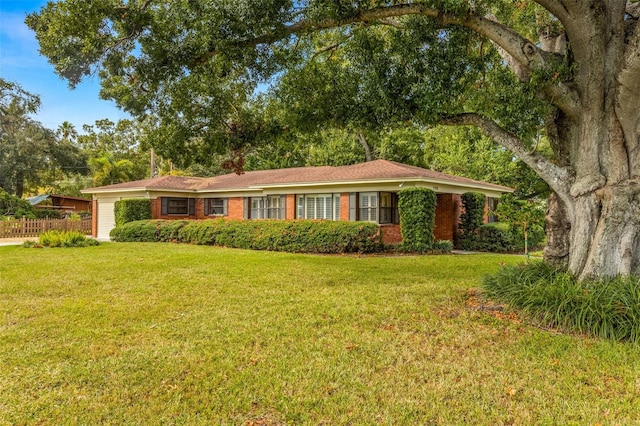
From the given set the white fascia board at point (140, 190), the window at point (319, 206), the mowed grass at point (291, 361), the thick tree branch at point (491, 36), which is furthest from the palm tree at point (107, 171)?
the thick tree branch at point (491, 36)

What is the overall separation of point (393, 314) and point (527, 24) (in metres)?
7.69

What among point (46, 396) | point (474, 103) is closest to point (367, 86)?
point (474, 103)

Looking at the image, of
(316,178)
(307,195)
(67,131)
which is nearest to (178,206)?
(307,195)

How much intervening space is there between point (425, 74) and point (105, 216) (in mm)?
22341

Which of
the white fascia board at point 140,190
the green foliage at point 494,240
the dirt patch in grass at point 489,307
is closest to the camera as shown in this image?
the dirt patch in grass at point 489,307

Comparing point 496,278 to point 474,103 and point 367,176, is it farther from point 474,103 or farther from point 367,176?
point 367,176

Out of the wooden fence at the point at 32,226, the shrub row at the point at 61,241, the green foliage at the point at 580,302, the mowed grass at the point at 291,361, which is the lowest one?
the mowed grass at the point at 291,361

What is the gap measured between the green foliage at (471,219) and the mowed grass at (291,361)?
9.35m

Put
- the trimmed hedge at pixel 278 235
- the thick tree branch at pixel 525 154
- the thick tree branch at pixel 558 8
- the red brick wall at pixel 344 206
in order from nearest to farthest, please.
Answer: the thick tree branch at pixel 558 8
the thick tree branch at pixel 525 154
the trimmed hedge at pixel 278 235
the red brick wall at pixel 344 206

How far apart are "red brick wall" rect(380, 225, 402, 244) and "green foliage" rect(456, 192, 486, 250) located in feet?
9.10

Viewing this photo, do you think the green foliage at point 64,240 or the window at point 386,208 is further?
the window at point 386,208

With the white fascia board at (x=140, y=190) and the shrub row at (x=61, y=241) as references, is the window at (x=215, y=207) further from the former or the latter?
the shrub row at (x=61, y=241)

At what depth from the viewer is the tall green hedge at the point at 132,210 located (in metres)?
21.0

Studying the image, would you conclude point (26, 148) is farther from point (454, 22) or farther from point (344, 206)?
point (454, 22)
